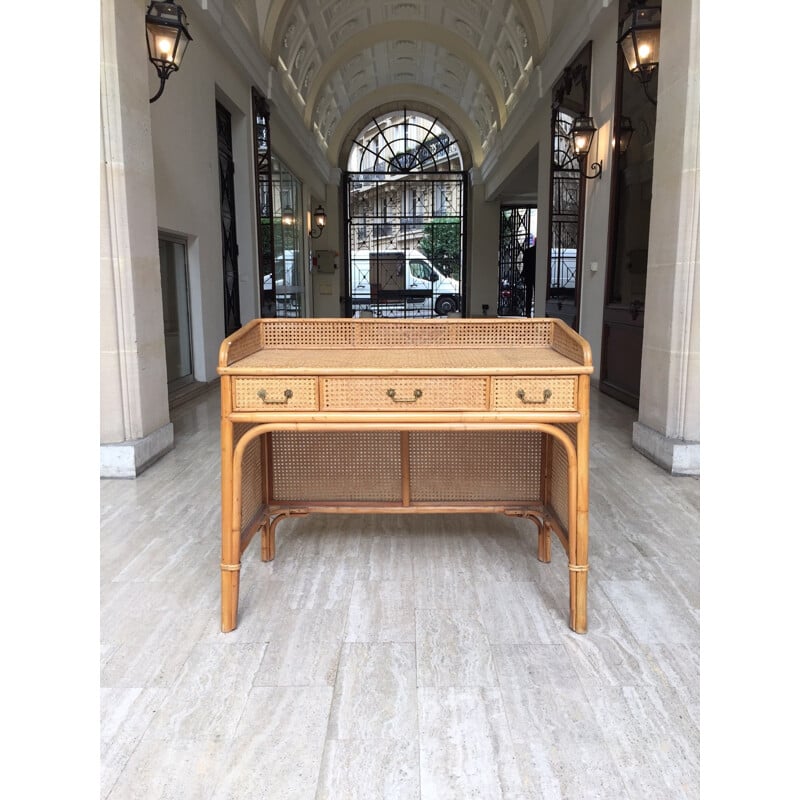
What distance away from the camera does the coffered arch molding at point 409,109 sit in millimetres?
17062

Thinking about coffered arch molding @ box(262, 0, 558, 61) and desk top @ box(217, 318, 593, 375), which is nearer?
desk top @ box(217, 318, 593, 375)

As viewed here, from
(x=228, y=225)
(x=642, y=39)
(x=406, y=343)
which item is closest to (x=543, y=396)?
(x=406, y=343)

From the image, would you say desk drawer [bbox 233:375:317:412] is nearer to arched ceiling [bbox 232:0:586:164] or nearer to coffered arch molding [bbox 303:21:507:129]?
arched ceiling [bbox 232:0:586:164]

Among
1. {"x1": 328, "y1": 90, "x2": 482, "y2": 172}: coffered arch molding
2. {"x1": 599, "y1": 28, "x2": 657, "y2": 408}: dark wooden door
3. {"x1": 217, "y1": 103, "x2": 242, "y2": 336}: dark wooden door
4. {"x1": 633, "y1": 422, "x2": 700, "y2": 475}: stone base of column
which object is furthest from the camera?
{"x1": 328, "y1": 90, "x2": 482, "y2": 172}: coffered arch molding

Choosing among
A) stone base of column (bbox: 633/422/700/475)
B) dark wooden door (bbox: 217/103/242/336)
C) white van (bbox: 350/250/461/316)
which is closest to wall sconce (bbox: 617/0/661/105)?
stone base of column (bbox: 633/422/700/475)

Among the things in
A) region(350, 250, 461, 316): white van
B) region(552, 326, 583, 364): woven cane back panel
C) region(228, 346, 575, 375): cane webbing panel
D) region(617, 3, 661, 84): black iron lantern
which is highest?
region(617, 3, 661, 84): black iron lantern

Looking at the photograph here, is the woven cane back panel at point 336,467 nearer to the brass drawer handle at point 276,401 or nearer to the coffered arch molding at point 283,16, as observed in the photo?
the brass drawer handle at point 276,401

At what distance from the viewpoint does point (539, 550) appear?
2.64 m

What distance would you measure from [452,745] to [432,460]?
1271 millimetres

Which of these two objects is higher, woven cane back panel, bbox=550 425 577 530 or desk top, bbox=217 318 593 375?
desk top, bbox=217 318 593 375

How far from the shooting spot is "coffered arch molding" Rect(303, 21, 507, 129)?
13125mm

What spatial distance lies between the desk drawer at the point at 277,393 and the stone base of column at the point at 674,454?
275 cm

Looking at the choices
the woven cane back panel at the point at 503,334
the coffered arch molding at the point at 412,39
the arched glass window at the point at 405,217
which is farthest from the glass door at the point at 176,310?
the arched glass window at the point at 405,217

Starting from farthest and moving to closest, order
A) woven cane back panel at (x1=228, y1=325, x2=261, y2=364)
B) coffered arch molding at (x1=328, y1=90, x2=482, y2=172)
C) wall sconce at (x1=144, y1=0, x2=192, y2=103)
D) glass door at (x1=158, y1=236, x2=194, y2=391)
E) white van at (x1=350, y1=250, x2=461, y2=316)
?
1. white van at (x1=350, y1=250, x2=461, y2=316)
2. coffered arch molding at (x1=328, y1=90, x2=482, y2=172)
3. glass door at (x1=158, y1=236, x2=194, y2=391)
4. wall sconce at (x1=144, y1=0, x2=192, y2=103)
5. woven cane back panel at (x1=228, y1=325, x2=261, y2=364)
